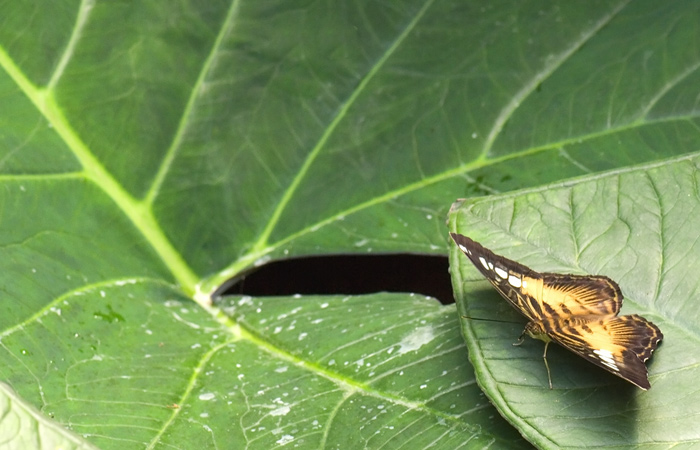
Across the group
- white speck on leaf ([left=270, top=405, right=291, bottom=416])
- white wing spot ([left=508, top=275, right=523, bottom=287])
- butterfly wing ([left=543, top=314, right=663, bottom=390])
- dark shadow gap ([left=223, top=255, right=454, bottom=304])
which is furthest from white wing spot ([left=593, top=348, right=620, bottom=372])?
dark shadow gap ([left=223, top=255, right=454, bottom=304])

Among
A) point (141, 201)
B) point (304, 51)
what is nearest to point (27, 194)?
point (141, 201)

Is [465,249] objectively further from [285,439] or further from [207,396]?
[207,396]

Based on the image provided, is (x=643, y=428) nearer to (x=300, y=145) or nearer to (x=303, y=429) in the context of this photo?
(x=303, y=429)

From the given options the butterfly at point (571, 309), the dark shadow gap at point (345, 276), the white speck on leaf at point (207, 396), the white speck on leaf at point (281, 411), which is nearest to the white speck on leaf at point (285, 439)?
the white speck on leaf at point (281, 411)

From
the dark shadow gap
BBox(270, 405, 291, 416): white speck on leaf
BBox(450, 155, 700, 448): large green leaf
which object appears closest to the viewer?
BBox(450, 155, 700, 448): large green leaf

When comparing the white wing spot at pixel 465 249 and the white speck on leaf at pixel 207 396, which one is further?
the white speck on leaf at pixel 207 396

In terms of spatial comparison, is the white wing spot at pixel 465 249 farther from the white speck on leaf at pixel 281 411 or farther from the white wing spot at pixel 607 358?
the white speck on leaf at pixel 281 411

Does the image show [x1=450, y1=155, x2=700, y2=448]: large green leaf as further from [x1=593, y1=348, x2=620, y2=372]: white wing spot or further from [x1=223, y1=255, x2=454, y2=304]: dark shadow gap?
[x1=223, y1=255, x2=454, y2=304]: dark shadow gap
